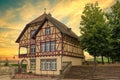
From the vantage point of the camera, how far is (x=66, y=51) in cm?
4125

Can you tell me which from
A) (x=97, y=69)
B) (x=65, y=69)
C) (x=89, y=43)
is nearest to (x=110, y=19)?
(x=89, y=43)

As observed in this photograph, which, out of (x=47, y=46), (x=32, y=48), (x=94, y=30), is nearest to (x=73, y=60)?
(x=47, y=46)

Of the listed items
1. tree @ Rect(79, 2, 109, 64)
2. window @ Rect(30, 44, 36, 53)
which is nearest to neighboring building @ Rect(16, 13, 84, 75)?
window @ Rect(30, 44, 36, 53)

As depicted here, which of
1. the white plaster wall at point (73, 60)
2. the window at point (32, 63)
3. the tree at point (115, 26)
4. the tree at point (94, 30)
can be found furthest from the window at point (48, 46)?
the tree at point (115, 26)

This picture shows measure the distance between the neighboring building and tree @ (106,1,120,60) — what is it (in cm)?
826

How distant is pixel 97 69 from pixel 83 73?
2358 millimetres

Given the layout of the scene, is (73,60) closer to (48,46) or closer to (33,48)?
(48,46)

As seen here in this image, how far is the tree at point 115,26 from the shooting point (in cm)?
3723

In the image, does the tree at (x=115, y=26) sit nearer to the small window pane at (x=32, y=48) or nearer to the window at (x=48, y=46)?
the window at (x=48, y=46)

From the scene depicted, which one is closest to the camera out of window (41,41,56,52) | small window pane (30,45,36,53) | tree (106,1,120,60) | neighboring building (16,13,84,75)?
tree (106,1,120,60)

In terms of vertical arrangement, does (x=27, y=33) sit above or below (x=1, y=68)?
above

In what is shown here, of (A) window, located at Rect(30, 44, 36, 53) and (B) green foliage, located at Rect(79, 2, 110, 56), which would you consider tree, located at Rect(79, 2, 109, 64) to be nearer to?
(B) green foliage, located at Rect(79, 2, 110, 56)

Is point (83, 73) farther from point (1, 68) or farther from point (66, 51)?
point (1, 68)

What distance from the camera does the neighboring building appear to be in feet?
133
